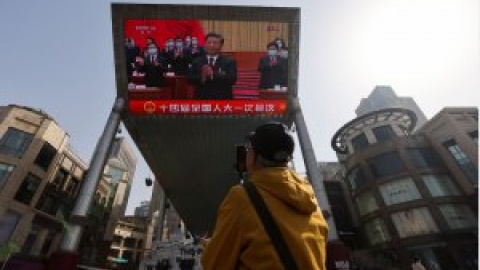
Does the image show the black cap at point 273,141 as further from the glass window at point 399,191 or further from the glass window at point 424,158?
the glass window at point 424,158

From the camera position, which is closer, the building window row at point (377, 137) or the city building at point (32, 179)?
the city building at point (32, 179)

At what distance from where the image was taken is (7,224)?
2431 centimetres

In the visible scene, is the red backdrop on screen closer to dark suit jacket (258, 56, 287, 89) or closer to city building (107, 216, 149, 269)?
dark suit jacket (258, 56, 287, 89)

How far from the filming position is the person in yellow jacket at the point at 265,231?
1647 millimetres

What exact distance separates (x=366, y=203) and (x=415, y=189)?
16.5 ft

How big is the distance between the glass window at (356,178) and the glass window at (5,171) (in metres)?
32.7

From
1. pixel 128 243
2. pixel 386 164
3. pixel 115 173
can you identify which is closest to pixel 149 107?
pixel 386 164

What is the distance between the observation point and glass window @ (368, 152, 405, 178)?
31078 millimetres

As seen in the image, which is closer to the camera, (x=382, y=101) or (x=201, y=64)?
(x=201, y=64)

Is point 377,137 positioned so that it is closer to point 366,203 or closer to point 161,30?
point 366,203

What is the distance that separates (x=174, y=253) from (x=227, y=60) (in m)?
10.8

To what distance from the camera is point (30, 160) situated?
1063 inches

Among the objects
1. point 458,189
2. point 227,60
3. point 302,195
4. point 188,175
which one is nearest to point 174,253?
point 227,60

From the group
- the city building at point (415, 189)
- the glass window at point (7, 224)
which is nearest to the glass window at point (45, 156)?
the glass window at point (7, 224)
